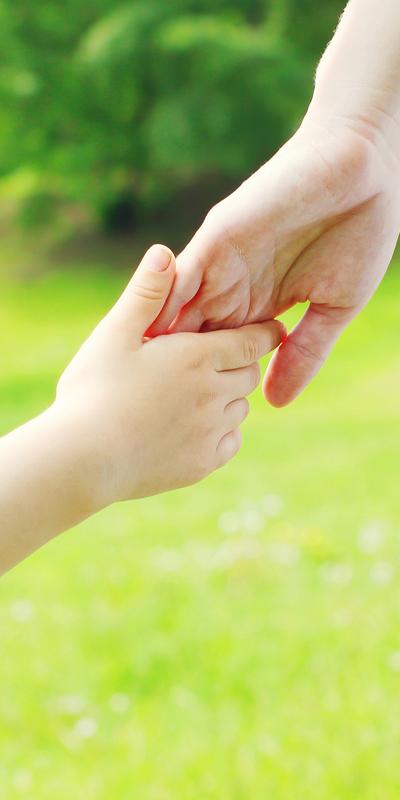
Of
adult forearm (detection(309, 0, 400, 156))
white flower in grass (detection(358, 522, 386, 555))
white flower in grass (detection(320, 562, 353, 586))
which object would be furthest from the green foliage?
adult forearm (detection(309, 0, 400, 156))

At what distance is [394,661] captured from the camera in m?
1.66

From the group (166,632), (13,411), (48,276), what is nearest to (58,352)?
(13,411)

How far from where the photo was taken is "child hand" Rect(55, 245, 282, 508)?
0.96 m

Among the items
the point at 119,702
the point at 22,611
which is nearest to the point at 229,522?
the point at 22,611

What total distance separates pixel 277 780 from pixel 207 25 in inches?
247

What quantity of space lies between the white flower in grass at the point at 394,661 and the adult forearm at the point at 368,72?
94cm

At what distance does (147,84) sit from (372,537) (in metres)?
6.20

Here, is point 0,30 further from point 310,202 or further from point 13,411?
point 310,202

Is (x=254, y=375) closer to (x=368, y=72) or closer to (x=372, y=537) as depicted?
(x=368, y=72)

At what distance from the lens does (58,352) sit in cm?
620

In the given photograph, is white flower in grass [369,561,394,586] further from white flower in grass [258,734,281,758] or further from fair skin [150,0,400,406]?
fair skin [150,0,400,406]

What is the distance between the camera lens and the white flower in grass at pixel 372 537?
6.96ft

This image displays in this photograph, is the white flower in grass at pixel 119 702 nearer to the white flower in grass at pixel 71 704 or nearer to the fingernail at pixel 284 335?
the white flower in grass at pixel 71 704

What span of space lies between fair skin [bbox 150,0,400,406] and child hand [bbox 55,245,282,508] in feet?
0.12
